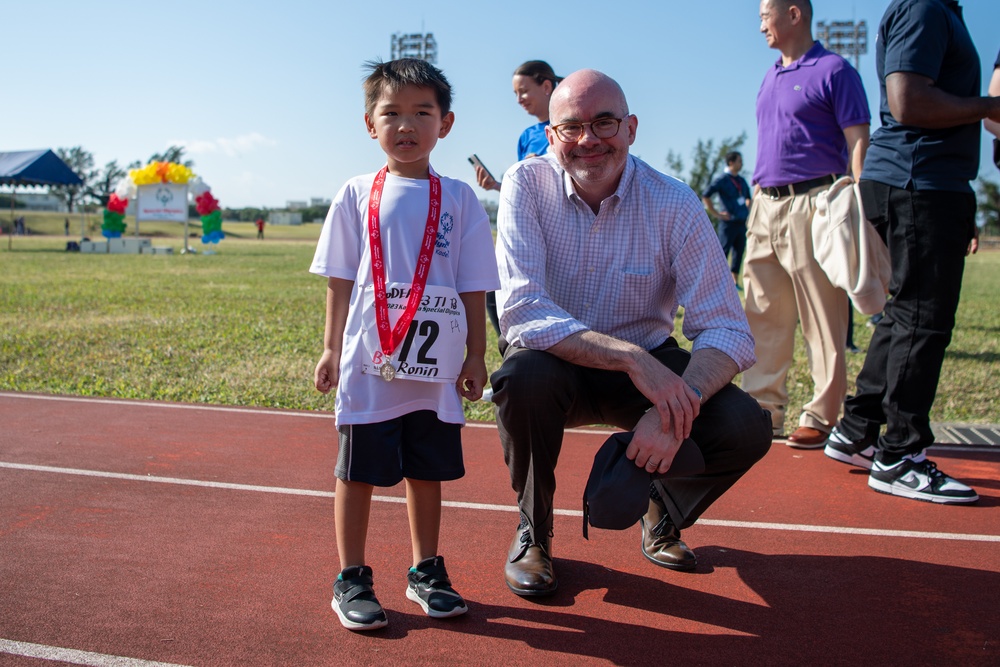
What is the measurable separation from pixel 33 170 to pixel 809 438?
34664mm

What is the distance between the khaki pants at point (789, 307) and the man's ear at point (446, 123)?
106 inches

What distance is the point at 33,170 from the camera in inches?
1294

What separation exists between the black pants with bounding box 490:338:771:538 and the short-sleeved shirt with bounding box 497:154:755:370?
0.47 feet

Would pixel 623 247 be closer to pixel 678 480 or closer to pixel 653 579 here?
pixel 678 480

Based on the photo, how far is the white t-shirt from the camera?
288 centimetres

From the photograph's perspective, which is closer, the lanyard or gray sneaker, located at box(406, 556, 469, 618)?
gray sneaker, located at box(406, 556, 469, 618)

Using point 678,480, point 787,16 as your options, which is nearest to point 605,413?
point 678,480

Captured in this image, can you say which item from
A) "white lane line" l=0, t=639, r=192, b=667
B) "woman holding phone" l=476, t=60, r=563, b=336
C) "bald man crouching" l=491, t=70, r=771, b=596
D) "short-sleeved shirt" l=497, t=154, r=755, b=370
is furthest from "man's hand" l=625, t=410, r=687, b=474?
"woman holding phone" l=476, t=60, r=563, b=336

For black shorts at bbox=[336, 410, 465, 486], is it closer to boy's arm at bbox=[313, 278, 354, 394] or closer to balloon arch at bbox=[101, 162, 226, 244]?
boy's arm at bbox=[313, 278, 354, 394]

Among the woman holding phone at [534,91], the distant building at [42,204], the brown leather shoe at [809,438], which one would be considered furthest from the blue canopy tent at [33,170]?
the distant building at [42,204]

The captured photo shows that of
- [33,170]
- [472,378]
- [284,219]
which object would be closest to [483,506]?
[472,378]

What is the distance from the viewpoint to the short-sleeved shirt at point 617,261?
3197mm

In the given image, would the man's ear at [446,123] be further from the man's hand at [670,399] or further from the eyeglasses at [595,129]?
the man's hand at [670,399]

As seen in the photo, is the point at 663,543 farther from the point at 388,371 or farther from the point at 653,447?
the point at 388,371
